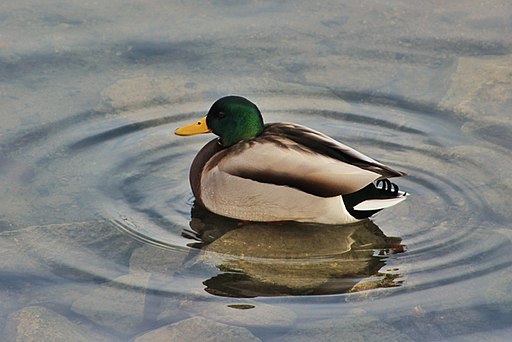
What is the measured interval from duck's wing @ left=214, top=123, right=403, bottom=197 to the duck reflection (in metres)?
0.30

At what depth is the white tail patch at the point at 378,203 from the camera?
618cm

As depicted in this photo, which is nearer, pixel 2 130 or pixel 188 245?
pixel 188 245

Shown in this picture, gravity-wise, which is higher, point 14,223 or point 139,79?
point 139,79

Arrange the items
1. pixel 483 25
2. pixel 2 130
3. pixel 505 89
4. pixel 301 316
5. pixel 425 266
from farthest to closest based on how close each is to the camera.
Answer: pixel 483 25 < pixel 505 89 < pixel 2 130 < pixel 425 266 < pixel 301 316

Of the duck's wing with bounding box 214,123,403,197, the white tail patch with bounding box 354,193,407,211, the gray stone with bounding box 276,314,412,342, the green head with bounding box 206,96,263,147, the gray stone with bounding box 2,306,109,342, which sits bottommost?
the gray stone with bounding box 2,306,109,342

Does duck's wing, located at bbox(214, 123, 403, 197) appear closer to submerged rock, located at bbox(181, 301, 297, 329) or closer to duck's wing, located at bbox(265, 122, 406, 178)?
duck's wing, located at bbox(265, 122, 406, 178)

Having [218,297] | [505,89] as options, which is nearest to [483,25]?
[505,89]

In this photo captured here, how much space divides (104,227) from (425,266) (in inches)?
70.7

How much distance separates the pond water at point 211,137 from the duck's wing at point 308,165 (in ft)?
1.08

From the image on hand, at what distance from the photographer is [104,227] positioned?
6.24 metres

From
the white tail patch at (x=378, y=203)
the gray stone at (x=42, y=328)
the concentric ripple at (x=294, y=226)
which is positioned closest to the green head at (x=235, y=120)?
the concentric ripple at (x=294, y=226)

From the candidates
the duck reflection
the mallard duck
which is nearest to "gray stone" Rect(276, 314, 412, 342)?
the duck reflection

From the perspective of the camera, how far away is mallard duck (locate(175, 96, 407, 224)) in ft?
20.2

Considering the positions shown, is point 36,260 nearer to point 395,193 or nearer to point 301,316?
point 301,316
